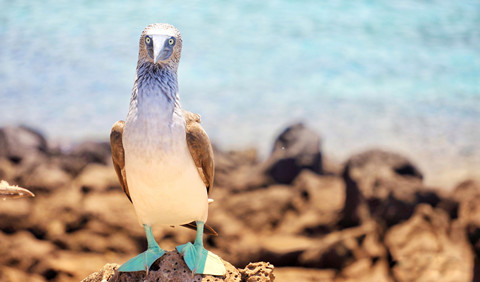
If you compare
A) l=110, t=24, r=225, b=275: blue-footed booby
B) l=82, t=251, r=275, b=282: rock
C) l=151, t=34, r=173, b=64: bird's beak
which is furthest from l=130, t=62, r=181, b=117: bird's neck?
l=82, t=251, r=275, b=282: rock

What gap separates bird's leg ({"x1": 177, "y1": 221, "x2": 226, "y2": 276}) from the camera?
3195 millimetres

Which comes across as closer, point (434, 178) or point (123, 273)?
point (123, 273)

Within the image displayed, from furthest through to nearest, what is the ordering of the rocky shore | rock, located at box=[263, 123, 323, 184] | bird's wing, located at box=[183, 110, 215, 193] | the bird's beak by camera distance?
rock, located at box=[263, 123, 323, 184] < the rocky shore < bird's wing, located at box=[183, 110, 215, 193] < the bird's beak

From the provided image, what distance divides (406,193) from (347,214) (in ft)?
3.27

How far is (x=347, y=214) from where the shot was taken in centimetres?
763

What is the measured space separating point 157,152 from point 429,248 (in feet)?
15.6

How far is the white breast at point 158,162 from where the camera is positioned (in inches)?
114

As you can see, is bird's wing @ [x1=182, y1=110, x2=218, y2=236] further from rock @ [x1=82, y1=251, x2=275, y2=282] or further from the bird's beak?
rock @ [x1=82, y1=251, x2=275, y2=282]

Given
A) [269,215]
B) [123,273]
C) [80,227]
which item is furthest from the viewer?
[269,215]

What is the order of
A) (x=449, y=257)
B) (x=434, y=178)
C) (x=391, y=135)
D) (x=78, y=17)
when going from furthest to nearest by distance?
(x=78, y=17), (x=391, y=135), (x=434, y=178), (x=449, y=257)

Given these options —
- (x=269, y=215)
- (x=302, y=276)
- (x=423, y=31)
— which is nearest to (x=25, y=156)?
(x=269, y=215)

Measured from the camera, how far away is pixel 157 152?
9.48 ft

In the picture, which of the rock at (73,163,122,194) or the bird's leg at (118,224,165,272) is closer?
the bird's leg at (118,224,165,272)

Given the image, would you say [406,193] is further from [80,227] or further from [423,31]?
[423,31]
